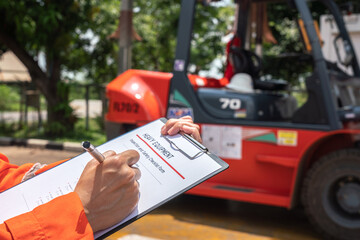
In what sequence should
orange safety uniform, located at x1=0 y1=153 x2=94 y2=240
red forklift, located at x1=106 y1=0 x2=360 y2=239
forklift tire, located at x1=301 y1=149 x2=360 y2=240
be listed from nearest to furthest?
orange safety uniform, located at x1=0 y1=153 x2=94 y2=240
forklift tire, located at x1=301 y1=149 x2=360 y2=240
red forklift, located at x1=106 y1=0 x2=360 y2=239

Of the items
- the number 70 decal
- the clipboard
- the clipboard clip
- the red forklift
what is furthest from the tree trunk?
the clipboard clip

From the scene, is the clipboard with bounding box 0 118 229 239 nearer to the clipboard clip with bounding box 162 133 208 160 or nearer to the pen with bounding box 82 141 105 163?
the clipboard clip with bounding box 162 133 208 160

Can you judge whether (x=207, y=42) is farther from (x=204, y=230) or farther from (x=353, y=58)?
(x=204, y=230)

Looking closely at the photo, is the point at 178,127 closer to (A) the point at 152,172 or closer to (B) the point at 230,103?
(A) the point at 152,172

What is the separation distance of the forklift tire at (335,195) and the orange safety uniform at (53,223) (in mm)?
3233

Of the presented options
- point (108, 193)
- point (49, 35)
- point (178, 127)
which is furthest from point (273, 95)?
point (49, 35)

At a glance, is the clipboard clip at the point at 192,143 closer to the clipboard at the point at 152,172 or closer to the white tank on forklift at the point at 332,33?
the clipboard at the point at 152,172

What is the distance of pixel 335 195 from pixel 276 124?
0.84m

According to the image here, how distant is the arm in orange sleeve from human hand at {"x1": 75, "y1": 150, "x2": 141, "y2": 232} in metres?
0.03

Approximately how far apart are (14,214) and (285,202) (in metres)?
3.23

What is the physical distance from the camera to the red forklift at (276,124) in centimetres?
401

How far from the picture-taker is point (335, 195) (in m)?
4.04

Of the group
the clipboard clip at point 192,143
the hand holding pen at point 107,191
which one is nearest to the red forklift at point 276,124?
the clipboard clip at point 192,143

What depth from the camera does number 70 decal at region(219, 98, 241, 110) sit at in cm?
445
